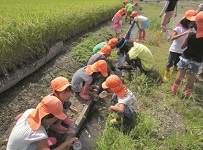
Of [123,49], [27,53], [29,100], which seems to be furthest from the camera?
[123,49]

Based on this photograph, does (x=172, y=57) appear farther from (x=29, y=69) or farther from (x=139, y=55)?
(x=29, y=69)

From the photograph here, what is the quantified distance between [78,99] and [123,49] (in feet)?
6.21

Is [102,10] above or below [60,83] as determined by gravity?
below

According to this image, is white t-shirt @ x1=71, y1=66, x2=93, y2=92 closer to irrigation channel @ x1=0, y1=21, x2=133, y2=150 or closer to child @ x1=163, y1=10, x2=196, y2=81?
irrigation channel @ x1=0, y1=21, x2=133, y2=150

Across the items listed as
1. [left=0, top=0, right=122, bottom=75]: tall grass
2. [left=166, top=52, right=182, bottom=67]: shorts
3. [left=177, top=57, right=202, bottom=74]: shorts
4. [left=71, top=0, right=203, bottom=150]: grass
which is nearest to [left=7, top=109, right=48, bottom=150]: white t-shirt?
[left=71, top=0, right=203, bottom=150]: grass

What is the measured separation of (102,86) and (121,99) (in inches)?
15.7

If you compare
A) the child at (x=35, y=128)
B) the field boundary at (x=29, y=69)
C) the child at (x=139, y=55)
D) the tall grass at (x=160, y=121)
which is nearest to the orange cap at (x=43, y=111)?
the child at (x=35, y=128)

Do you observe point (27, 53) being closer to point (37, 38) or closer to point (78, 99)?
point (37, 38)

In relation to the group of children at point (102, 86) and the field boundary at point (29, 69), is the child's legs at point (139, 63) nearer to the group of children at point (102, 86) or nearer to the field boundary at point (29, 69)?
the group of children at point (102, 86)

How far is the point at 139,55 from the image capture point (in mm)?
5137

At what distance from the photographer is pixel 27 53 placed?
459cm

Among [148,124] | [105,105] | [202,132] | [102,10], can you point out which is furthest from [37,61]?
[102,10]

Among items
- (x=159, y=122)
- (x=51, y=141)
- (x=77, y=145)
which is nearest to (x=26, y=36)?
(x=51, y=141)

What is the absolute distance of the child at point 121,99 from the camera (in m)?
3.23
